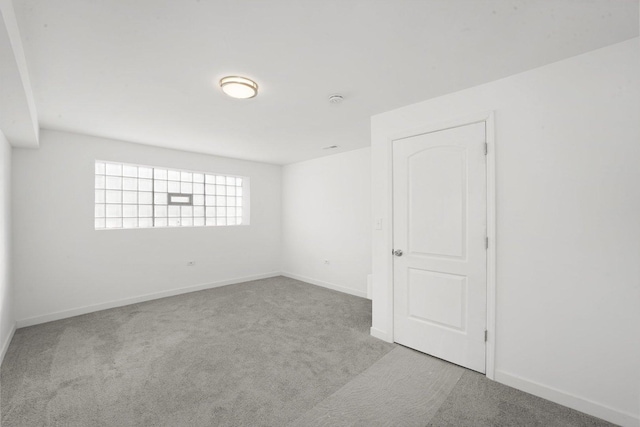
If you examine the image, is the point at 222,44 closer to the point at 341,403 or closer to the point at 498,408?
the point at 341,403

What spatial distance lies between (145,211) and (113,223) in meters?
0.48

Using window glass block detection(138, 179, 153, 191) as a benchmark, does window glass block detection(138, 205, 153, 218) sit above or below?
below

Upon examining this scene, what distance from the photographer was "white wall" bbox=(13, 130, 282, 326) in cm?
335

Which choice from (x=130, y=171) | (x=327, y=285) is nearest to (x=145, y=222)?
(x=130, y=171)

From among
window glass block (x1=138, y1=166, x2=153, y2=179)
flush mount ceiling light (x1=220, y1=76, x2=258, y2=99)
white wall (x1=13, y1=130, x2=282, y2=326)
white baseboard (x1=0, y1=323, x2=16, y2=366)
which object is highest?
flush mount ceiling light (x1=220, y1=76, x2=258, y2=99)

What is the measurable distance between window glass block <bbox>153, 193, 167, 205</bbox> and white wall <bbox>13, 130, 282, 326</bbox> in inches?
22.6

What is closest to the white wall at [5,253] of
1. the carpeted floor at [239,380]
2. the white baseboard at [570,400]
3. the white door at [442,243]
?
the carpeted floor at [239,380]

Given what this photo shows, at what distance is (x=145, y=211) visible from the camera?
4559 millimetres

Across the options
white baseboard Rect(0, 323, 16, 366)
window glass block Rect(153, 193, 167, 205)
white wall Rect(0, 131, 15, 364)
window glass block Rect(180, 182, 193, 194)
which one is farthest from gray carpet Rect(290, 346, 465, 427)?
window glass block Rect(180, 182, 193, 194)

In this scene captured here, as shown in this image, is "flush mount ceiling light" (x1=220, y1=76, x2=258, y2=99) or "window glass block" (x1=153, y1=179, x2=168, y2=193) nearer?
"flush mount ceiling light" (x1=220, y1=76, x2=258, y2=99)

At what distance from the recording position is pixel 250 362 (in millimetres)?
2488

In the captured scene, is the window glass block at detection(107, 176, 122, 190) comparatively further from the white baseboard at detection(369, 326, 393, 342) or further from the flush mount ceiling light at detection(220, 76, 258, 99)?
the white baseboard at detection(369, 326, 393, 342)

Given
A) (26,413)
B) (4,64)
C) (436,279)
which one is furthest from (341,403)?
(4,64)

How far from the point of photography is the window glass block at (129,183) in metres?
4.38
